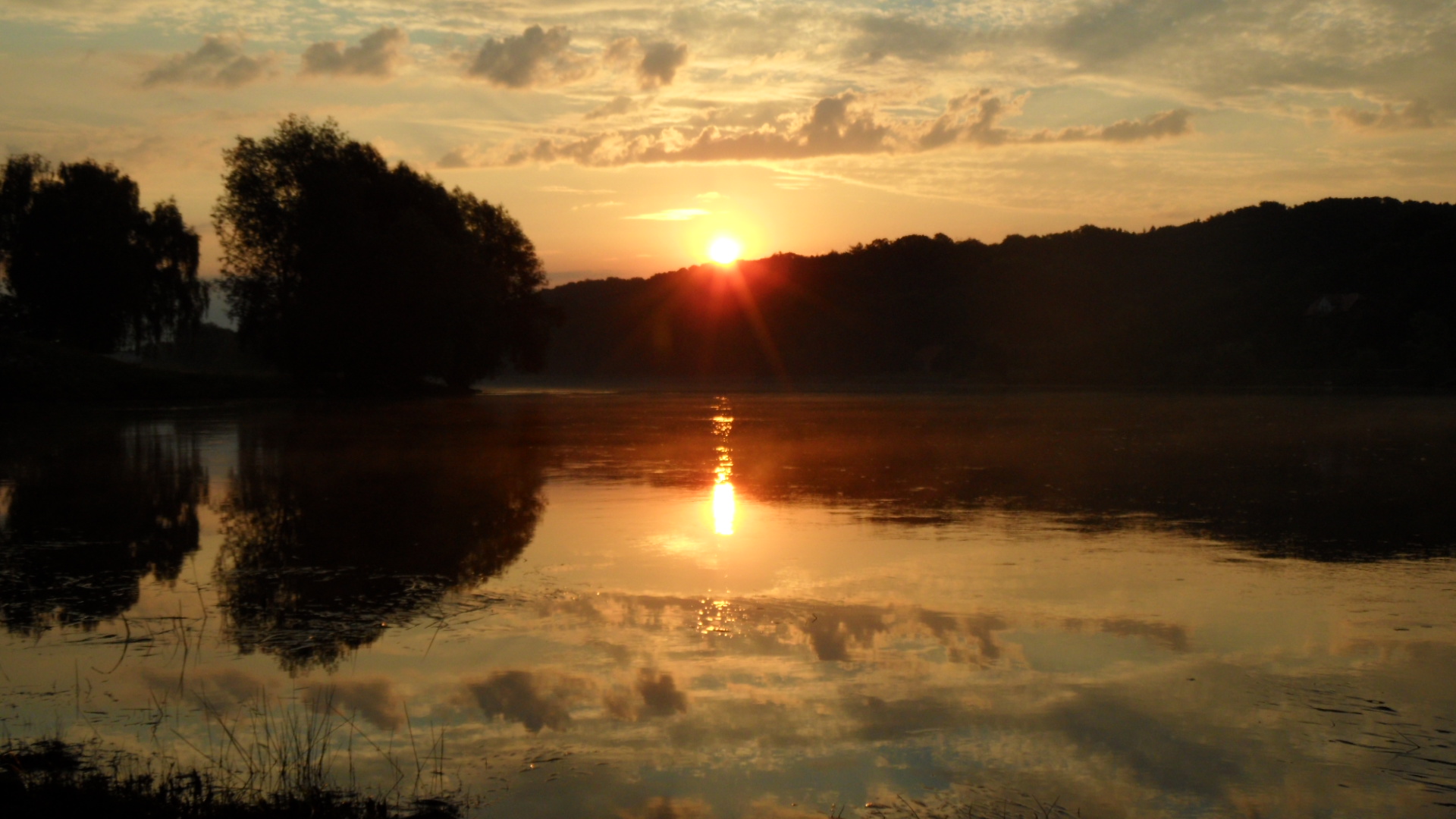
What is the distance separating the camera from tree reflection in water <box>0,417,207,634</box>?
9.31 m

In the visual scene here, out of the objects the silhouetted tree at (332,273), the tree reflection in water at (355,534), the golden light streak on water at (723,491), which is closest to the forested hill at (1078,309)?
the silhouetted tree at (332,273)

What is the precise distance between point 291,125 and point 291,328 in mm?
11181

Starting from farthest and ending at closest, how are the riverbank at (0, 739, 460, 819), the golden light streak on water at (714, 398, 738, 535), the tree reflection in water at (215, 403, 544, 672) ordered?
1. the golden light streak on water at (714, 398, 738, 535)
2. the tree reflection in water at (215, 403, 544, 672)
3. the riverbank at (0, 739, 460, 819)

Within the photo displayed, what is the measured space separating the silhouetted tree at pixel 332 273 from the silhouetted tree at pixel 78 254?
449 centimetres

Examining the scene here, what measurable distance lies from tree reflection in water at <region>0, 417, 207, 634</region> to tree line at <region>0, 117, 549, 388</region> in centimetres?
2917

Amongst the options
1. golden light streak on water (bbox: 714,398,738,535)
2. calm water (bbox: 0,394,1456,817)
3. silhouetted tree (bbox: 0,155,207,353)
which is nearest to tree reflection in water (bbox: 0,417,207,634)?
calm water (bbox: 0,394,1456,817)

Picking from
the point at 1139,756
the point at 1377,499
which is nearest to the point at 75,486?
the point at 1139,756

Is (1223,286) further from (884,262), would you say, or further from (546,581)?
(546,581)

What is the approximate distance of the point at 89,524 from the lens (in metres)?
13.5

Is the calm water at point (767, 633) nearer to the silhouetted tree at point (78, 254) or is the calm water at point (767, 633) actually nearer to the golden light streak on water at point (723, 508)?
the golden light streak on water at point (723, 508)

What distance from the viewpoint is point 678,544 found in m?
12.4

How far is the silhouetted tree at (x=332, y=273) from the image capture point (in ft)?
183

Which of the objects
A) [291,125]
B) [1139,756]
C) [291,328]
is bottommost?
[1139,756]

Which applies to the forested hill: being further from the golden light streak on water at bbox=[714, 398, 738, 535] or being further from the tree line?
the golden light streak on water at bbox=[714, 398, 738, 535]
